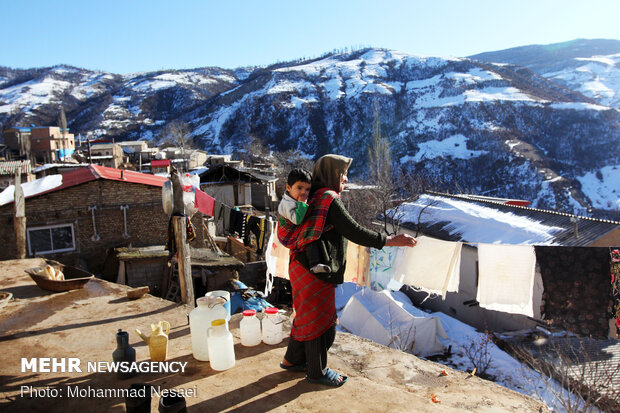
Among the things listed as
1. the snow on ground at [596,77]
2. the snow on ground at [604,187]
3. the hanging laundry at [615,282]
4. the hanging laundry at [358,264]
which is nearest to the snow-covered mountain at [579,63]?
the snow on ground at [596,77]

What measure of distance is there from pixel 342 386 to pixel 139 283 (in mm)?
10380

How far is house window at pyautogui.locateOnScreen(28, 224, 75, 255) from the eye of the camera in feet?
37.1

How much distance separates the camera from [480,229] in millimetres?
14422

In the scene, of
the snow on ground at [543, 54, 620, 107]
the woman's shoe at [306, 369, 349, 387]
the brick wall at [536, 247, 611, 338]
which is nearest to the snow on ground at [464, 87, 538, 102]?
the snow on ground at [543, 54, 620, 107]

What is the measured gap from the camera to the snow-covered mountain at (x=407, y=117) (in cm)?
4775

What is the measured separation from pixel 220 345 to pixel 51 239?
1125 centimetres

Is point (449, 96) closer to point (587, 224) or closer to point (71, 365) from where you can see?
point (587, 224)

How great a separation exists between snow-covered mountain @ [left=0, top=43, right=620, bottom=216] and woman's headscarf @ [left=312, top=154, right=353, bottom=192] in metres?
37.5

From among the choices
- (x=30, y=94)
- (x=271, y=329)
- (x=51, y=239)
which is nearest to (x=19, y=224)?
(x=51, y=239)

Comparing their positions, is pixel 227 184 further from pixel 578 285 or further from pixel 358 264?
pixel 578 285

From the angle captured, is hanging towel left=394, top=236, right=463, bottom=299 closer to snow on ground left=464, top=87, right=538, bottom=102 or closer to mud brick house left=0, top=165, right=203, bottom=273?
mud brick house left=0, top=165, right=203, bottom=273

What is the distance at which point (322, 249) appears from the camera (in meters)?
2.60

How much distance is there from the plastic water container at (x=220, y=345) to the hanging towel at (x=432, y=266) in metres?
2.22

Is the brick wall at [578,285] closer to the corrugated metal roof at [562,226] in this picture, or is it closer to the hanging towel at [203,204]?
the hanging towel at [203,204]
